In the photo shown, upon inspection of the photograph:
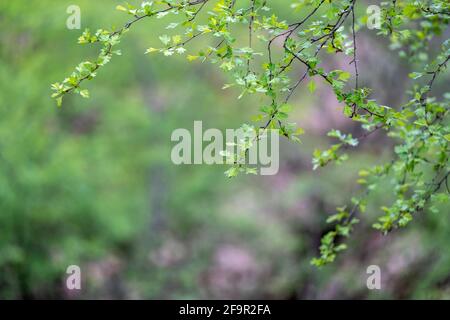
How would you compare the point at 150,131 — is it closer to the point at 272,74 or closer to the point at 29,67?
the point at 29,67

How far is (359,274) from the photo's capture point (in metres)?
6.72

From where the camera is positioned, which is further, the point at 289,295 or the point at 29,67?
the point at 289,295

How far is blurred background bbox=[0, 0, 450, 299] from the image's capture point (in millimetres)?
6609

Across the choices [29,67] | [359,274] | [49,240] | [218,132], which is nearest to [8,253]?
[49,240]

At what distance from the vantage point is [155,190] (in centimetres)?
861

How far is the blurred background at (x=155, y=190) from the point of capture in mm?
6609

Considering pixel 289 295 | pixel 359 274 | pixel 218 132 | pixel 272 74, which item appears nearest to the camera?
pixel 272 74

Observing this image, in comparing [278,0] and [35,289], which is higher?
[278,0]

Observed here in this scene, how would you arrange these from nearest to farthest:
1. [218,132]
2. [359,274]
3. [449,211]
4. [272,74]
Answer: [272,74] → [449,211] → [359,274] → [218,132]

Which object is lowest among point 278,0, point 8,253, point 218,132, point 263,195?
point 8,253

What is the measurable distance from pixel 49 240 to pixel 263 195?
373 cm

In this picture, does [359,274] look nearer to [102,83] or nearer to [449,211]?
[449,211]

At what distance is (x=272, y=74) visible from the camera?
237 cm

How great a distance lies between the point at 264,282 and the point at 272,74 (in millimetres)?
6315
